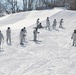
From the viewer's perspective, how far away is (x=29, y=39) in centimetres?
2488

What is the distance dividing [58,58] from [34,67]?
108 inches

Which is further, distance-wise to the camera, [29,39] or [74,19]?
[74,19]

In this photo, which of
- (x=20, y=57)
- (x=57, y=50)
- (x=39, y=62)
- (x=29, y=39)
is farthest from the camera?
(x=29, y=39)

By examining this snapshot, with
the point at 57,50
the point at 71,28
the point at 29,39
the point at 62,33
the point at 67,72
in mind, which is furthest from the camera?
the point at 71,28

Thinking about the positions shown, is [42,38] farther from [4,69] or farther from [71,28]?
[4,69]

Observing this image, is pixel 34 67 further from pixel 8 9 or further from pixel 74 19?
pixel 8 9

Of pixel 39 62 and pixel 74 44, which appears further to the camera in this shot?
pixel 74 44

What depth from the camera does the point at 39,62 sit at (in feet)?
54.9

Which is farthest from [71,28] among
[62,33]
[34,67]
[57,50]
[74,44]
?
[34,67]

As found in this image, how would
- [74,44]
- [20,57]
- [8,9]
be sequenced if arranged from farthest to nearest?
[8,9]
[74,44]
[20,57]

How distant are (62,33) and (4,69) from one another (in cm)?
1432

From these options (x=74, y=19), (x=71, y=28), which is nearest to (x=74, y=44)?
(x=71, y=28)

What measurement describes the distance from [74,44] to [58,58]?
472 cm

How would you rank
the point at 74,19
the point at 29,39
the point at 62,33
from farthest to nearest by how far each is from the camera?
1. the point at 74,19
2. the point at 62,33
3. the point at 29,39
